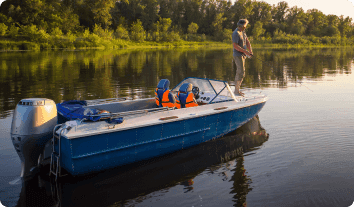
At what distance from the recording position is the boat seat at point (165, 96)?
6359 millimetres

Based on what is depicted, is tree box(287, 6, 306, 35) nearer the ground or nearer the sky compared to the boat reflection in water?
nearer the sky

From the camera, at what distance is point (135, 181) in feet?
16.2

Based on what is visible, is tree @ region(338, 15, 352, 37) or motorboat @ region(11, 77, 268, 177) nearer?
motorboat @ region(11, 77, 268, 177)

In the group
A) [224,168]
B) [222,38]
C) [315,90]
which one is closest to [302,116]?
[224,168]

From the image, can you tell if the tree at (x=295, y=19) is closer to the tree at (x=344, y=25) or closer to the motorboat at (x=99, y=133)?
the tree at (x=344, y=25)

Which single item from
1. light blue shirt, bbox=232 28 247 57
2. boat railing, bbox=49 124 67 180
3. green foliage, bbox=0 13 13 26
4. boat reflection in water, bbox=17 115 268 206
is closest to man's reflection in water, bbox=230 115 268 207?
boat reflection in water, bbox=17 115 268 206

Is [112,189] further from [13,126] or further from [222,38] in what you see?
[222,38]

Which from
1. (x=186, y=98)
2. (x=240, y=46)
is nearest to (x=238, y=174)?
(x=186, y=98)

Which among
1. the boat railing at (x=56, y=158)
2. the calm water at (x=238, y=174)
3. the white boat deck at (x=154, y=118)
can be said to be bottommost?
the calm water at (x=238, y=174)

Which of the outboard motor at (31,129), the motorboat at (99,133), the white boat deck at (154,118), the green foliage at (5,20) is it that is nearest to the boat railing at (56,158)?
the motorboat at (99,133)

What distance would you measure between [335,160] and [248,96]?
286 cm

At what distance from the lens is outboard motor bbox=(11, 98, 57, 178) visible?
4.55 m

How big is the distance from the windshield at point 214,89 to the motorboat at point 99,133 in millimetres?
669

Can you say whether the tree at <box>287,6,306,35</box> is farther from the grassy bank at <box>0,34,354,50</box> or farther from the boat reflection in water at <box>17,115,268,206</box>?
the boat reflection in water at <box>17,115,268,206</box>
